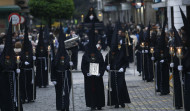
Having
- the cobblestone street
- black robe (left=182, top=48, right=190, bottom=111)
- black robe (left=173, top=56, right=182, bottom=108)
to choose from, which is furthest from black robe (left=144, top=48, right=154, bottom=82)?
black robe (left=182, top=48, right=190, bottom=111)

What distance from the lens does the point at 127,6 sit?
231 ft

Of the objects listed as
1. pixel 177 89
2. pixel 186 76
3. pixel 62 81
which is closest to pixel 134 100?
pixel 177 89

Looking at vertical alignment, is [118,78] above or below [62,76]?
below

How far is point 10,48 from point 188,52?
421cm

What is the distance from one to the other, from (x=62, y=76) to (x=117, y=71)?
1.57 m

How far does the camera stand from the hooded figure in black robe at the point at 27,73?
1675 centimetres

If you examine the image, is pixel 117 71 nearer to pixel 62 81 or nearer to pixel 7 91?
pixel 62 81

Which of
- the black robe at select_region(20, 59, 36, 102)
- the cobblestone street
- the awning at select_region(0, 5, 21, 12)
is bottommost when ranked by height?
the cobblestone street

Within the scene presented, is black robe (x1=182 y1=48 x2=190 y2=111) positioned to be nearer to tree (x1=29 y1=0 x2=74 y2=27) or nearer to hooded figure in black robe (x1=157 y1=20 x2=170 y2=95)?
hooded figure in black robe (x1=157 y1=20 x2=170 y2=95)

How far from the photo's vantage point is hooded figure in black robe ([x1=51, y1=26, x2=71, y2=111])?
47.6 feet

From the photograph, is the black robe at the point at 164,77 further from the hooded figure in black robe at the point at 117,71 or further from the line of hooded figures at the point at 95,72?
the hooded figure in black robe at the point at 117,71

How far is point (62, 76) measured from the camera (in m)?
14.6

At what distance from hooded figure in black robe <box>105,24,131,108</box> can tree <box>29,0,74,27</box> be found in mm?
45615

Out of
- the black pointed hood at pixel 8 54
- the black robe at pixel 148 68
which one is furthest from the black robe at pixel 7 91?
the black robe at pixel 148 68
